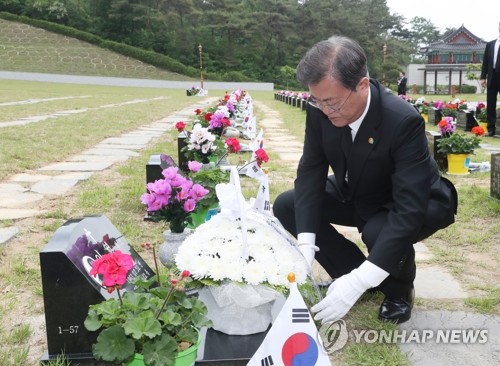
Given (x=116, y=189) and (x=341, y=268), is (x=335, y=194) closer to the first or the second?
(x=341, y=268)

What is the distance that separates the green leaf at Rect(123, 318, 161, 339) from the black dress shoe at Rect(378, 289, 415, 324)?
3.70 feet

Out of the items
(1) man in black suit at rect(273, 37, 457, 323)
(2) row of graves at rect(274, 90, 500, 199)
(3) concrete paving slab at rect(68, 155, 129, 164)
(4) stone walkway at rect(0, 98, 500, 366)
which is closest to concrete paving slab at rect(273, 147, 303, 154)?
(4) stone walkway at rect(0, 98, 500, 366)

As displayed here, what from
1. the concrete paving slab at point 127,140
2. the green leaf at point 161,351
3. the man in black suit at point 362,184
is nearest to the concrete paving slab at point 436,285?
the man in black suit at point 362,184

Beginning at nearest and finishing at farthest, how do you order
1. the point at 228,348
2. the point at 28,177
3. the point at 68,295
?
the point at 68,295
the point at 228,348
the point at 28,177

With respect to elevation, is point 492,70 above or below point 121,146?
above

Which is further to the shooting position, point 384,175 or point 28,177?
point 28,177

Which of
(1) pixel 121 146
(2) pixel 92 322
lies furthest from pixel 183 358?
(1) pixel 121 146

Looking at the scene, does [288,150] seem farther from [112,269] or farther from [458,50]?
[458,50]

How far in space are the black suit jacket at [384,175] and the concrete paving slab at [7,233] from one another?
1.90 metres

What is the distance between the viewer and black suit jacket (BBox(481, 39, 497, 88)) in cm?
832

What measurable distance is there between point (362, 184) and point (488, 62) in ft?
24.4

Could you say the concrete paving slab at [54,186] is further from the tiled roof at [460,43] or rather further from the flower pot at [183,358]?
the tiled roof at [460,43]

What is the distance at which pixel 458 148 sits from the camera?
5445mm

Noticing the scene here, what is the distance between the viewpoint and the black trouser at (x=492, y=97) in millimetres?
8398
